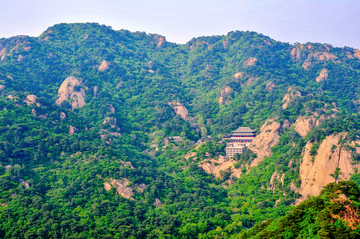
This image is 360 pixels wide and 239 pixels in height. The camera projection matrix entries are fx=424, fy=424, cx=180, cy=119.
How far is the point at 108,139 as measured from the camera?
279 feet

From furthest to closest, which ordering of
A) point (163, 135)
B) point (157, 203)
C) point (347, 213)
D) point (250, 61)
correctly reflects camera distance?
1. point (250, 61)
2. point (163, 135)
3. point (157, 203)
4. point (347, 213)

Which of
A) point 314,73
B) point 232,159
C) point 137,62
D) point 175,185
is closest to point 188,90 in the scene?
point 137,62

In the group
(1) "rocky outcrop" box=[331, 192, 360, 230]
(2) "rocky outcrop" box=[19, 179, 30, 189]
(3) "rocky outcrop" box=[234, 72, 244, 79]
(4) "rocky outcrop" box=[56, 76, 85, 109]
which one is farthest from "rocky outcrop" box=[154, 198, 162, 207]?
(3) "rocky outcrop" box=[234, 72, 244, 79]

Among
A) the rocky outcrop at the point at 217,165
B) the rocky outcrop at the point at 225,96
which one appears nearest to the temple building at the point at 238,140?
the rocky outcrop at the point at 217,165

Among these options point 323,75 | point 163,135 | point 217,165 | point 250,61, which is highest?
point 250,61

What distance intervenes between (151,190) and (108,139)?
67.6ft

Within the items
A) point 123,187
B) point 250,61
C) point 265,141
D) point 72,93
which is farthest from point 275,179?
point 250,61

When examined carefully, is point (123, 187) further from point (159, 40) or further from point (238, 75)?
point (159, 40)

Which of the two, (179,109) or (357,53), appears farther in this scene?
(357,53)

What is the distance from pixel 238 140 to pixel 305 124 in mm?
14118

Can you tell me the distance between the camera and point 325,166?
6569 cm

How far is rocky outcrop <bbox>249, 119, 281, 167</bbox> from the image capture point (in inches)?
3140

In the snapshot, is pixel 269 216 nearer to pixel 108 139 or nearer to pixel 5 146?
pixel 108 139

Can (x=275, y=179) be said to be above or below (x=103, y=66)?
below
